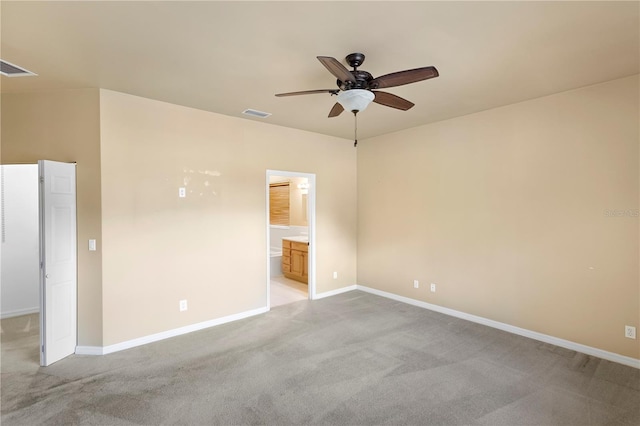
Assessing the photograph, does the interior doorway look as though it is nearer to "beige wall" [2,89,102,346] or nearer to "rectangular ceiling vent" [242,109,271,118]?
"beige wall" [2,89,102,346]

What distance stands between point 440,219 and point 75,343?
4.79m

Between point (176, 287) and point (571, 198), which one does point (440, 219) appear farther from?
point (176, 287)

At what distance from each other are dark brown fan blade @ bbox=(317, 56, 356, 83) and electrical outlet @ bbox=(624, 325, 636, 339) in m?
3.57

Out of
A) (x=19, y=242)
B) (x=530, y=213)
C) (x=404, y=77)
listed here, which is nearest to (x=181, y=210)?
(x=19, y=242)

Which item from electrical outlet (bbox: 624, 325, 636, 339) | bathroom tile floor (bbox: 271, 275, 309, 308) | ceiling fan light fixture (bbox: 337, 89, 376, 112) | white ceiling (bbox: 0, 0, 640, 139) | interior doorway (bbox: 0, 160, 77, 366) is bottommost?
bathroom tile floor (bbox: 271, 275, 309, 308)

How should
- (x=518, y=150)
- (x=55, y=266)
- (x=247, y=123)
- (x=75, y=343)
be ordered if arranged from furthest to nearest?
(x=247, y=123), (x=518, y=150), (x=75, y=343), (x=55, y=266)

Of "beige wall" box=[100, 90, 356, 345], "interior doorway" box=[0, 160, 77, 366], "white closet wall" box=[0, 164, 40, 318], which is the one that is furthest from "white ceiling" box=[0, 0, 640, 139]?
"white closet wall" box=[0, 164, 40, 318]

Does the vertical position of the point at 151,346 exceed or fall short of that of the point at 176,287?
it falls short

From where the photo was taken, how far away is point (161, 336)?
3676mm

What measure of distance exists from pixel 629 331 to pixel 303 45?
407cm

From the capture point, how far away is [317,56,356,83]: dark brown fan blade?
192 cm

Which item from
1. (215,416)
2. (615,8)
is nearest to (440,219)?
(615,8)

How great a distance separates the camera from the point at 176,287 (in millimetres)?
3807

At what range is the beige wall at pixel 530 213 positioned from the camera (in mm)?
3096
